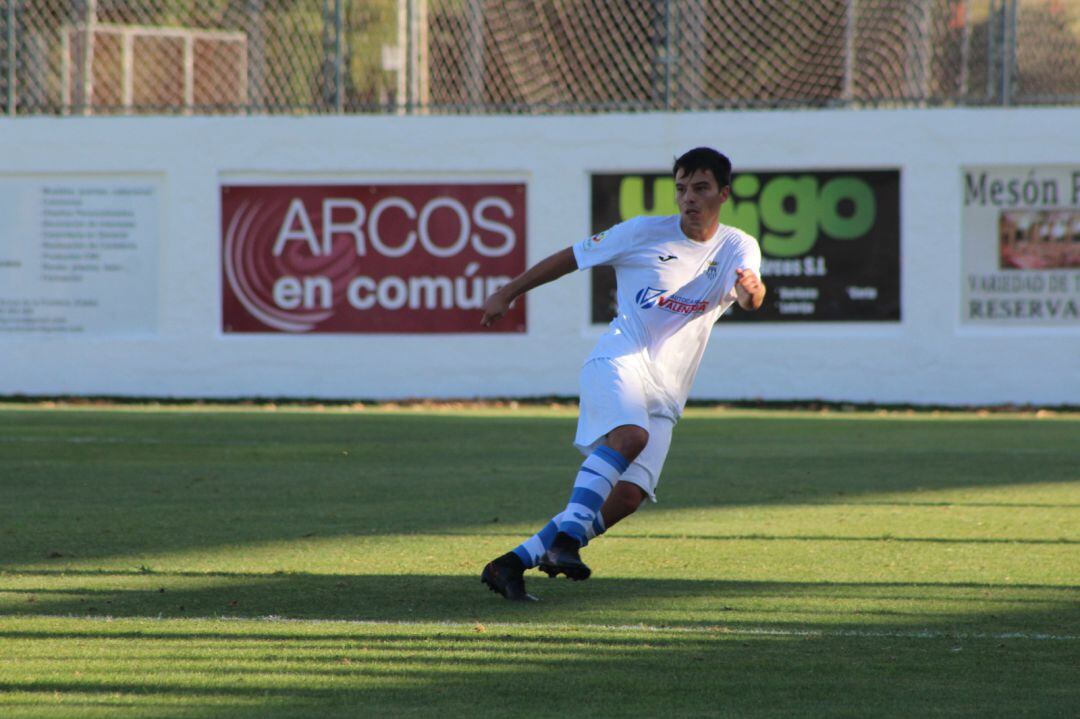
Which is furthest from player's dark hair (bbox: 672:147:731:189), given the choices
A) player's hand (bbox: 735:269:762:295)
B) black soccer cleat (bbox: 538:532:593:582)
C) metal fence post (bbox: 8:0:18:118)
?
metal fence post (bbox: 8:0:18:118)

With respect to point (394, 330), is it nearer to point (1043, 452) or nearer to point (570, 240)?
point (570, 240)

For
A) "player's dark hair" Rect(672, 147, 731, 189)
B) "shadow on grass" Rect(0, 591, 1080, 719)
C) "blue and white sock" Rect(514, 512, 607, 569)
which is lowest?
"shadow on grass" Rect(0, 591, 1080, 719)

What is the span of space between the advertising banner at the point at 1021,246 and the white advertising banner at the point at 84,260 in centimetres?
960

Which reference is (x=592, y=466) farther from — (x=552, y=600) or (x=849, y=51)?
(x=849, y=51)

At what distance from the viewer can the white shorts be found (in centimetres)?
711

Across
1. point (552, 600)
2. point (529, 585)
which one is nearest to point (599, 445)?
point (552, 600)

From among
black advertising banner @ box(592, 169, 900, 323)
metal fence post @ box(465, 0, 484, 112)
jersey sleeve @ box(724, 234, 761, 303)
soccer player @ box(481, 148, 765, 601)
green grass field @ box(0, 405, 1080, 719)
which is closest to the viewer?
green grass field @ box(0, 405, 1080, 719)

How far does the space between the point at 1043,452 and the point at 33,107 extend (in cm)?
1340

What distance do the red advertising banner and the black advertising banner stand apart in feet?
4.89

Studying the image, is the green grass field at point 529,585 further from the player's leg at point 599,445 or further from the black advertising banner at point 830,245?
the black advertising banner at point 830,245

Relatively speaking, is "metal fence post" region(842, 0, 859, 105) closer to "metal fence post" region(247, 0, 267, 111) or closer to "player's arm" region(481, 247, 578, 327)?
"metal fence post" region(247, 0, 267, 111)

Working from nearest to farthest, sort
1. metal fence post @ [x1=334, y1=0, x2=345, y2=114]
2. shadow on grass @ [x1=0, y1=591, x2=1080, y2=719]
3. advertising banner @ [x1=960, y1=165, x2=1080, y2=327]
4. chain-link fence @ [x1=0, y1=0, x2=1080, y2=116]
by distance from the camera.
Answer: shadow on grass @ [x1=0, y1=591, x2=1080, y2=719] < advertising banner @ [x1=960, y1=165, x2=1080, y2=327] < chain-link fence @ [x1=0, y1=0, x2=1080, y2=116] < metal fence post @ [x1=334, y1=0, x2=345, y2=114]

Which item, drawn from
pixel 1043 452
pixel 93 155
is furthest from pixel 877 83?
pixel 93 155

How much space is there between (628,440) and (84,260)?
15.2 meters
